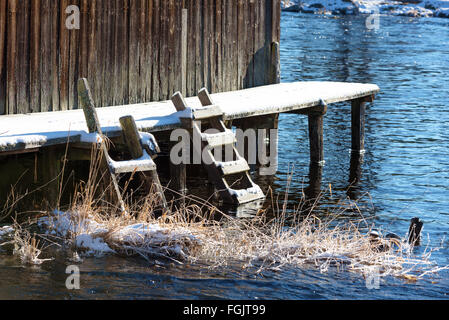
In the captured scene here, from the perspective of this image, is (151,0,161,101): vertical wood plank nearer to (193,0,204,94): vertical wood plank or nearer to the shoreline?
(193,0,204,94): vertical wood plank

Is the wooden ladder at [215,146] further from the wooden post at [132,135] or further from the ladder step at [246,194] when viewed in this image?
the wooden post at [132,135]

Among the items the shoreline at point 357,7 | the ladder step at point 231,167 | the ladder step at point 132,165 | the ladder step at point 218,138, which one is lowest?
the ladder step at point 231,167

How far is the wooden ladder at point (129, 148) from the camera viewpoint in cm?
870

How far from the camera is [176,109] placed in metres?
10.4

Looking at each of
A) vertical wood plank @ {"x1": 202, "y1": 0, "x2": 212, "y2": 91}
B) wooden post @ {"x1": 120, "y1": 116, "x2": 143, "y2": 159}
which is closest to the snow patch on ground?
wooden post @ {"x1": 120, "y1": 116, "x2": 143, "y2": 159}

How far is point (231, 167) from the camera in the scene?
34.1ft

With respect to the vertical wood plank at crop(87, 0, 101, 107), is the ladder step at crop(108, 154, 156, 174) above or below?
below

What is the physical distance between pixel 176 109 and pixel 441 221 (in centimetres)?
394

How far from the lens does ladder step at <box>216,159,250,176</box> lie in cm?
1028

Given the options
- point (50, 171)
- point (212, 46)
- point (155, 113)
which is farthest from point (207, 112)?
point (212, 46)

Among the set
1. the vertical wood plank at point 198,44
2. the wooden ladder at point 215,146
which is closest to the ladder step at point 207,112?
the wooden ladder at point 215,146

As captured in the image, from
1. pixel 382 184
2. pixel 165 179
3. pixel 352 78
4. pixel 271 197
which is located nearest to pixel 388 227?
pixel 271 197

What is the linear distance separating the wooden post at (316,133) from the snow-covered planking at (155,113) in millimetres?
231
